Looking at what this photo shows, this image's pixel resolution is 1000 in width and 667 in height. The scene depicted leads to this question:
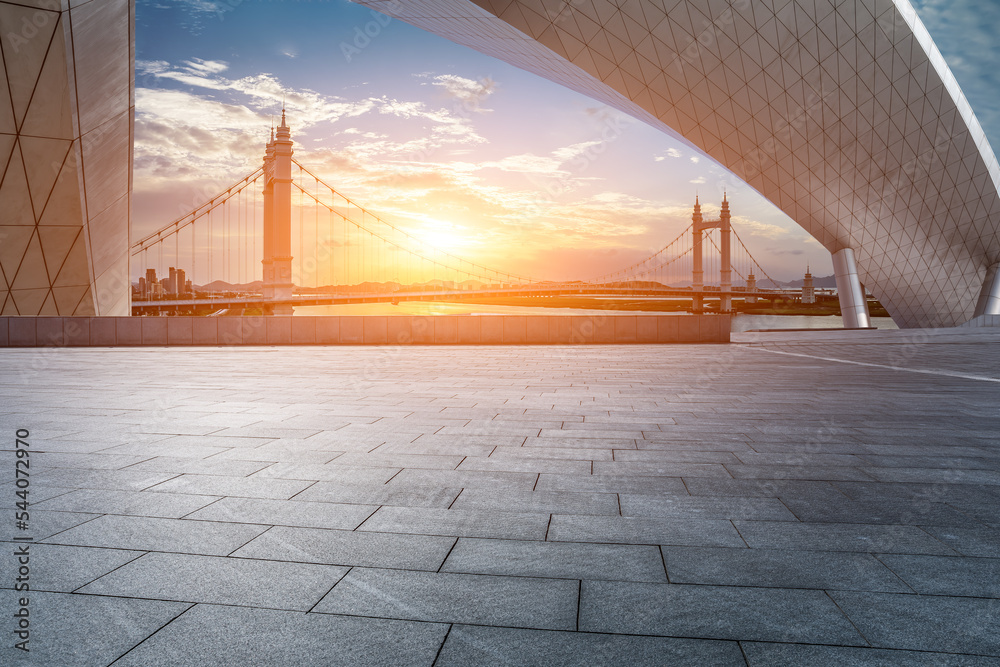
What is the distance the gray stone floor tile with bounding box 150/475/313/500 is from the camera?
3.39m

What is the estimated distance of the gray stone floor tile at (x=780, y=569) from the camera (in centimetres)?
228

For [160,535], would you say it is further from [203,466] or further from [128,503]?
[203,466]

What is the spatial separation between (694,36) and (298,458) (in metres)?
21.6

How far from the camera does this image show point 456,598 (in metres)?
2.15

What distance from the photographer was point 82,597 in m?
2.14

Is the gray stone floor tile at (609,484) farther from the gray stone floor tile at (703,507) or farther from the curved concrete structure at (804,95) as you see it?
the curved concrete structure at (804,95)

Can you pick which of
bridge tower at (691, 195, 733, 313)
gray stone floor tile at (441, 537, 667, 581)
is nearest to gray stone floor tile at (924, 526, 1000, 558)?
gray stone floor tile at (441, 537, 667, 581)

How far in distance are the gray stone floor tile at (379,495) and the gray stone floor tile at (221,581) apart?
2.74 feet

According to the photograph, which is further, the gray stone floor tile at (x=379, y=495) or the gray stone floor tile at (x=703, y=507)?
the gray stone floor tile at (x=379, y=495)

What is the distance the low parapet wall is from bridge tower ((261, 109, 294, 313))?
767 inches

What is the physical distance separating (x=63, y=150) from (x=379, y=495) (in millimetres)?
14489

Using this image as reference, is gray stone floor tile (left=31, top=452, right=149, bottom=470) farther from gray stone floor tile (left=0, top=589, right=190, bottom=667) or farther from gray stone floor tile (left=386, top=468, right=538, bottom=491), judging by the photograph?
gray stone floor tile (left=0, top=589, right=190, bottom=667)

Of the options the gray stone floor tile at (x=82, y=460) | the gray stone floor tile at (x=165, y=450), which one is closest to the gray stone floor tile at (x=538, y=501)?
the gray stone floor tile at (x=165, y=450)

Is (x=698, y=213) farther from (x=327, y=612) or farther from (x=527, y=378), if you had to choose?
(x=327, y=612)
